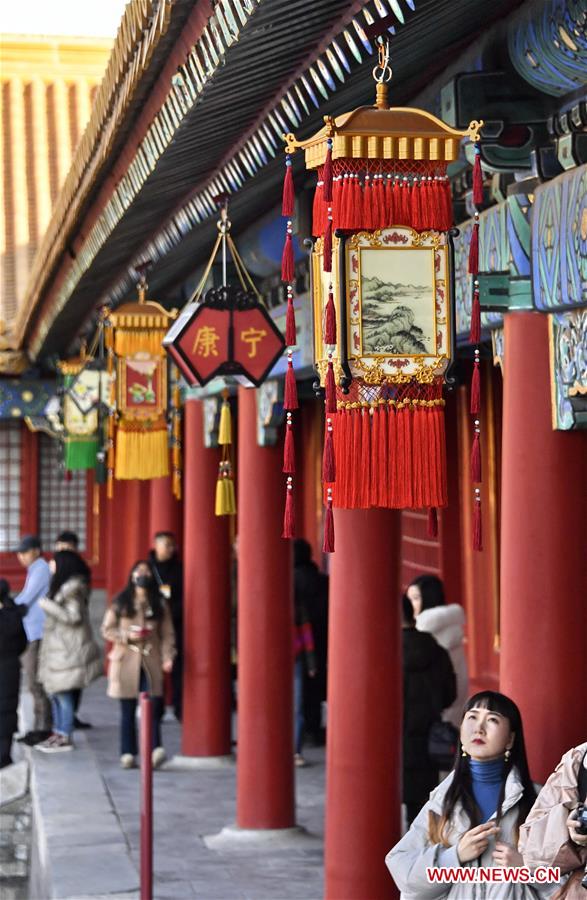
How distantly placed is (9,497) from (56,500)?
59 cm

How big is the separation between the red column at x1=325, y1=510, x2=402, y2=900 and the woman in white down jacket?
4.47 ft

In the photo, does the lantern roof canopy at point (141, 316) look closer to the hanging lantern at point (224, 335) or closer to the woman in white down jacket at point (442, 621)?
the hanging lantern at point (224, 335)

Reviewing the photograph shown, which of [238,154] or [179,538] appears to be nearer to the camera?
[238,154]

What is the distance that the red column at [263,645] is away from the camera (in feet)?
29.2

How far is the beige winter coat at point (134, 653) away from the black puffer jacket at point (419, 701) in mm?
3923

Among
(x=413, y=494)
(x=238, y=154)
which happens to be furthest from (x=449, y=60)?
(x=413, y=494)

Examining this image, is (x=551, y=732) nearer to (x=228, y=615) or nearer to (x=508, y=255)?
(x=508, y=255)

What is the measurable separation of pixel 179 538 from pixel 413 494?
31.0ft

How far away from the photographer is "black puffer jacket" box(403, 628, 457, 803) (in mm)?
7371

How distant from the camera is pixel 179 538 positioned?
45.4 feet

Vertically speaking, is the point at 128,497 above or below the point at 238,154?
below

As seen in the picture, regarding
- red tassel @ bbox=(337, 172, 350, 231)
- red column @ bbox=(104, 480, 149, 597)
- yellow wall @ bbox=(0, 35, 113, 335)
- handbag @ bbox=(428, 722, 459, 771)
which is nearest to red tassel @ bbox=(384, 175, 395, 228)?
red tassel @ bbox=(337, 172, 350, 231)

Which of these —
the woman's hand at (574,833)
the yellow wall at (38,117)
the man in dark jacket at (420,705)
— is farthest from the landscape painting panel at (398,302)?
the yellow wall at (38,117)

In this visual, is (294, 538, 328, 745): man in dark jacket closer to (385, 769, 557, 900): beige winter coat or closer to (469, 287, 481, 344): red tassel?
(385, 769, 557, 900): beige winter coat
